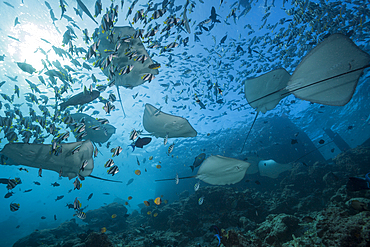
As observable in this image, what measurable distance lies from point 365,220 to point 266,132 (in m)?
16.7

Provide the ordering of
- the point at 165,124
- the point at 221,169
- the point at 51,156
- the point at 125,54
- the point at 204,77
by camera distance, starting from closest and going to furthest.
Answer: the point at 51,156 → the point at 125,54 → the point at 221,169 → the point at 165,124 → the point at 204,77

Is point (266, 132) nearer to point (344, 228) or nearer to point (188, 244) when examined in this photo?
point (188, 244)

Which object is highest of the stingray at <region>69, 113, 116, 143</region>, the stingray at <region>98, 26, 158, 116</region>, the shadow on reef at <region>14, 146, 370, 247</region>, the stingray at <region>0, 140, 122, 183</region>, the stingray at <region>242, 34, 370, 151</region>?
the stingray at <region>69, 113, 116, 143</region>

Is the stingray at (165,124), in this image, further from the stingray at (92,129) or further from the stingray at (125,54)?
the stingray at (92,129)

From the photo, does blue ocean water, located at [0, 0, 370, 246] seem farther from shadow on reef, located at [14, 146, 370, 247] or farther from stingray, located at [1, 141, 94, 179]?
shadow on reef, located at [14, 146, 370, 247]

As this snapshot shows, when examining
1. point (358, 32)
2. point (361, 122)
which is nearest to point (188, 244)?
point (358, 32)

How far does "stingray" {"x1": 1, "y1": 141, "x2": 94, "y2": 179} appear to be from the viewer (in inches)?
118

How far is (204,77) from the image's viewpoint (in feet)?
33.6

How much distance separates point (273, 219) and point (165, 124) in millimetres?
4276

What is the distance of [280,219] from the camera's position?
3.80 metres

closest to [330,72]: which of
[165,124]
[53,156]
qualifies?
[165,124]

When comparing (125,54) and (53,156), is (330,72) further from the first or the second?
(53,156)

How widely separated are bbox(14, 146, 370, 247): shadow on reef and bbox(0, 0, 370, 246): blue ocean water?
2.31m

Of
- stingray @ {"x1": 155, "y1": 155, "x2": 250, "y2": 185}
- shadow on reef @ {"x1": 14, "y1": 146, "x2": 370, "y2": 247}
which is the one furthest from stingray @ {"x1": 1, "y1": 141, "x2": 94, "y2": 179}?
stingray @ {"x1": 155, "y1": 155, "x2": 250, "y2": 185}
